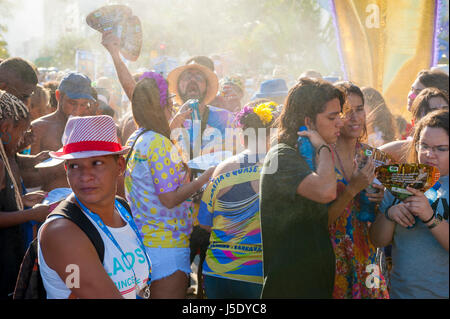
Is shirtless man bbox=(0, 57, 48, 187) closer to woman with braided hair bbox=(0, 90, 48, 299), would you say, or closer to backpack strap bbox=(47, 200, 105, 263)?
woman with braided hair bbox=(0, 90, 48, 299)

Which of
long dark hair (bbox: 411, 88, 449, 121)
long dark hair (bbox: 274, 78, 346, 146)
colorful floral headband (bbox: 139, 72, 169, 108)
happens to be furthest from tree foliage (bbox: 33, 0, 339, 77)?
long dark hair (bbox: 274, 78, 346, 146)

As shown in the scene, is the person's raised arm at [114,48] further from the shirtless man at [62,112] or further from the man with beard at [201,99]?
the man with beard at [201,99]

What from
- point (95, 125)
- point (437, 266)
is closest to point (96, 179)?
point (95, 125)

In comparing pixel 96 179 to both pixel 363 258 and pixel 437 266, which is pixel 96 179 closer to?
pixel 363 258

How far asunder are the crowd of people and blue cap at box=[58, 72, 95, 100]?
0.71 metres

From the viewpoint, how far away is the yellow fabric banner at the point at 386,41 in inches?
129

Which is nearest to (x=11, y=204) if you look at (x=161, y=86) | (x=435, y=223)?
(x=161, y=86)

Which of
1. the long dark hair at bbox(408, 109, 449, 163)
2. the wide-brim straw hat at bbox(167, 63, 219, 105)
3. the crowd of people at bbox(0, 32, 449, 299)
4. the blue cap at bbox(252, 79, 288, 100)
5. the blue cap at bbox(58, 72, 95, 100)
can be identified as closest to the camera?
the crowd of people at bbox(0, 32, 449, 299)

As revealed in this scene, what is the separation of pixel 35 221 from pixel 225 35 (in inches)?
146

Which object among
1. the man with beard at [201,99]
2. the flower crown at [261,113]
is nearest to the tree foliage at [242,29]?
the man with beard at [201,99]

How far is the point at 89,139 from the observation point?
1656 mm

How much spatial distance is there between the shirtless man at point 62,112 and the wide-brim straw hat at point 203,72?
3.19 ft

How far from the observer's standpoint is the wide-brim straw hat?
4388 mm
